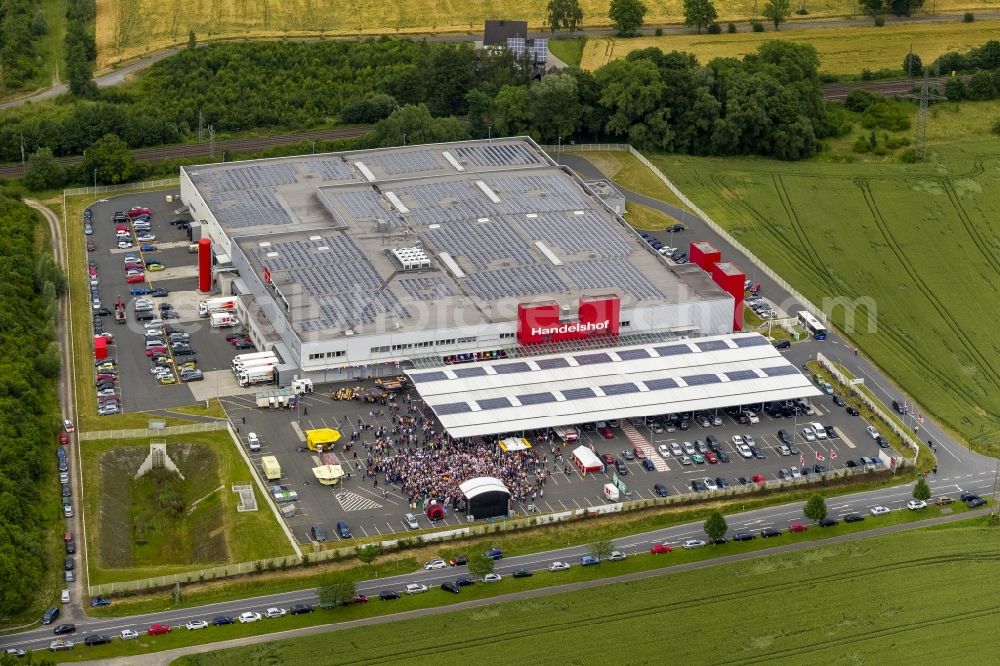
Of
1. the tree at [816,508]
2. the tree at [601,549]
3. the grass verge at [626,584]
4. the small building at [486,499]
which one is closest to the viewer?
the grass verge at [626,584]

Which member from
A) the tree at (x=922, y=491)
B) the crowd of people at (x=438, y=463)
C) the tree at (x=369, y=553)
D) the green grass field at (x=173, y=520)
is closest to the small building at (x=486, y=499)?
the crowd of people at (x=438, y=463)

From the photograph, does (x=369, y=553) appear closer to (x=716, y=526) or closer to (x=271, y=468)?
(x=271, y=468)

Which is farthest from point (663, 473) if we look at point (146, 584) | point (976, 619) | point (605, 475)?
point (146, 584)

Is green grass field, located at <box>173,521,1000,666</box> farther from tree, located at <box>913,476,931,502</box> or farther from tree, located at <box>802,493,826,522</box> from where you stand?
tree, located at <box>913,476,931,502</box>

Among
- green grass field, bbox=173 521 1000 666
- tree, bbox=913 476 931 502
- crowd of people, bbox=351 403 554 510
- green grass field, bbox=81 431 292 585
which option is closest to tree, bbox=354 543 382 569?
green grass field, bbox=173 521 1000 666

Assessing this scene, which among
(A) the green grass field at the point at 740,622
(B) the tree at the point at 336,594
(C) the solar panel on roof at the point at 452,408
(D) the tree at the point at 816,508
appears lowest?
(A) the green grass field at the point at 740,622

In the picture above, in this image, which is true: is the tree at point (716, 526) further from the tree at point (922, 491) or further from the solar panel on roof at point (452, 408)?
the solar panel on roof at point (452, 408)

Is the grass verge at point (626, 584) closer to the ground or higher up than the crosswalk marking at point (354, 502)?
closer to the ground
